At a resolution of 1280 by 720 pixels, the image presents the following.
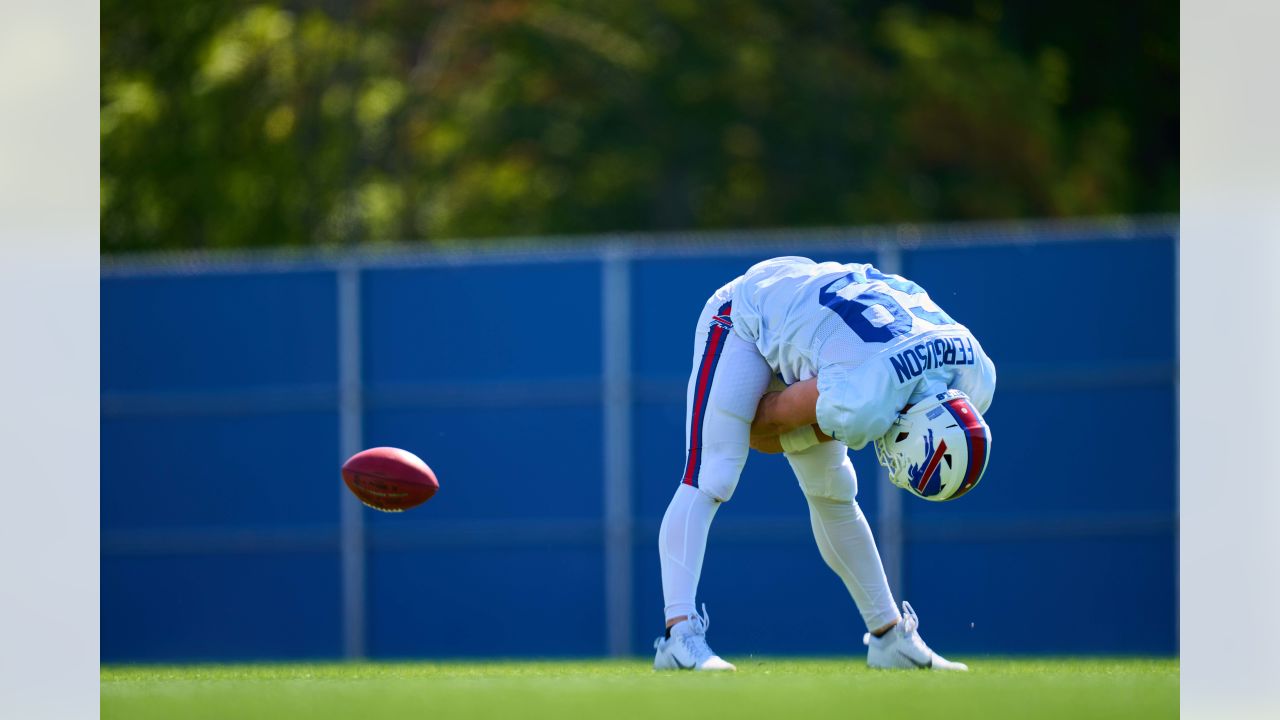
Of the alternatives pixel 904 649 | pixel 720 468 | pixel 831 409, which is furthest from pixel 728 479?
pixel 904 649

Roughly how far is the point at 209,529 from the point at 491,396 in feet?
4.94

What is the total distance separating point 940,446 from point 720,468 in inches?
22.0

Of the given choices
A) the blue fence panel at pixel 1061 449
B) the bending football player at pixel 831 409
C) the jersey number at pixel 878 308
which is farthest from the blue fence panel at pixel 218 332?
the jersey number at pixel 878 308

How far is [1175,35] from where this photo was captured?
34.6 ft

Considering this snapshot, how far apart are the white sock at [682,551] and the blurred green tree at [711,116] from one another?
836 cm

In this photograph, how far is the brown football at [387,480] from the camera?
503cm

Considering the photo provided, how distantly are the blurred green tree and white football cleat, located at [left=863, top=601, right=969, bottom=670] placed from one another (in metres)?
8.27

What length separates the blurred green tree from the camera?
42.6 ft

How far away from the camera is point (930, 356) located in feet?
14.2

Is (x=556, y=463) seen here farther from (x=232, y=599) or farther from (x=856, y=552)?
(x=856, y=552)

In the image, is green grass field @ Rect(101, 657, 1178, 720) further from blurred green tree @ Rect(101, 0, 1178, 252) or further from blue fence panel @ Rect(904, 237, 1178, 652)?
blurred green tree @ Rect(101, 0, 1178, 252)

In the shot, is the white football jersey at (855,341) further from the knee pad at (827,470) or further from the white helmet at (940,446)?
the knee pad at (827,470)

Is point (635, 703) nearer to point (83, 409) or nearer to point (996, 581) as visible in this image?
point (83, 409)

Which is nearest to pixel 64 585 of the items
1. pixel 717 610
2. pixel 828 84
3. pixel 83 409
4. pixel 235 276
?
pixel 83 409
